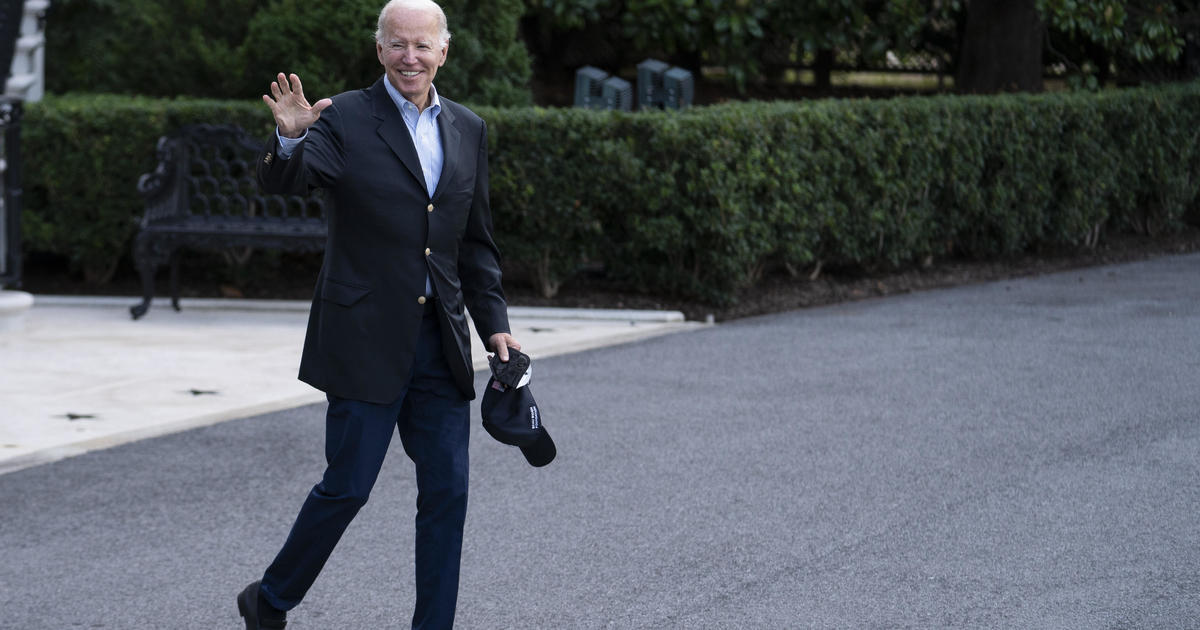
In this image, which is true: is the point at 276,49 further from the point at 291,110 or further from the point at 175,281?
the point at 291,110

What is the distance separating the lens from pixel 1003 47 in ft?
53.1

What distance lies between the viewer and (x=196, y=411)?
771cm

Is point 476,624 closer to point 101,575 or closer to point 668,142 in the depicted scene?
point 101,575

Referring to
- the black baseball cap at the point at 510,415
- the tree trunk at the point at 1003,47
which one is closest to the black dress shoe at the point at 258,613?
the black baseball cap at the point at 510,415

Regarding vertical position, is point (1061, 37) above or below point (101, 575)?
above

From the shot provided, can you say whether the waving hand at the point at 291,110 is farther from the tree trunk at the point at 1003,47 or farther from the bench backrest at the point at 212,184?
the tree trunk at the point at 1003,47

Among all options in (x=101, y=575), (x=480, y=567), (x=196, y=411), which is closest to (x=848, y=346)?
(x=196, y=411)

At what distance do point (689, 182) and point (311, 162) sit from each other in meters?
6.82

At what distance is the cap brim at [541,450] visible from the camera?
4.33 m

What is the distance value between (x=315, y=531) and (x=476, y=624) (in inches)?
30.4

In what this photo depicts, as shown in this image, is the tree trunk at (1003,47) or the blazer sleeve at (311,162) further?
the tree trunk at (1003,47)

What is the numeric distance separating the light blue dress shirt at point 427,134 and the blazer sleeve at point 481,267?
0.14m

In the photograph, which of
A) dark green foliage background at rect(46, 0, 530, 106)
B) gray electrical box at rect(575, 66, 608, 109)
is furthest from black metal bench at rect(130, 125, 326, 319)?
gray electrical box at rect(575, 66, 608, 109)

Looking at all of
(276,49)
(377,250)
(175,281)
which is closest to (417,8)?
(377,250)
